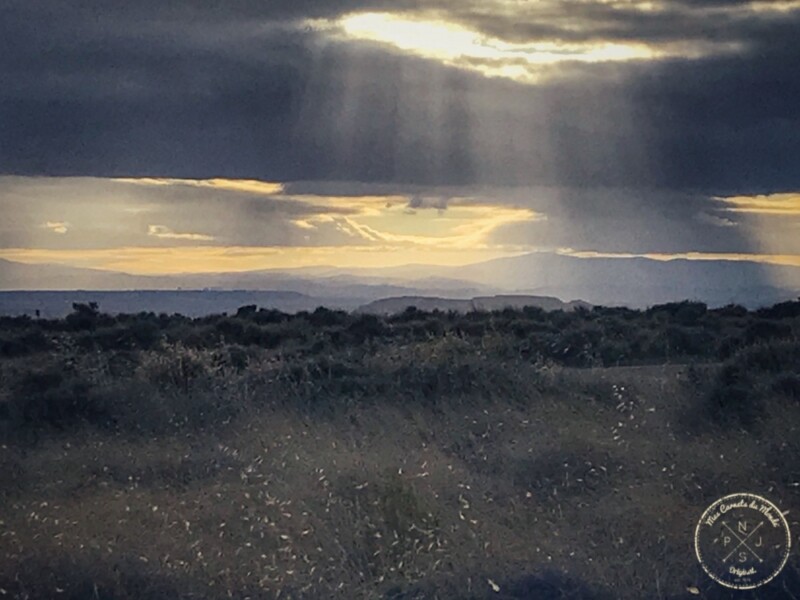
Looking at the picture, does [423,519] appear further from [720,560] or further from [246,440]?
[246,440]

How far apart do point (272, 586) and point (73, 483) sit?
306 cm

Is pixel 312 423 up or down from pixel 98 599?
up

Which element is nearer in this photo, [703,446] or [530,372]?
[703,446]

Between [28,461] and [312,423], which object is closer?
[28,461]

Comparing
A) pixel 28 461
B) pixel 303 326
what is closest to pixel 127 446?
pixel 28 461

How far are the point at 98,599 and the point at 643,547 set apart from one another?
4293mm

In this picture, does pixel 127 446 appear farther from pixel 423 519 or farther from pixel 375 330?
pixel 375 330

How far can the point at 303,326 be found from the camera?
1224 inches

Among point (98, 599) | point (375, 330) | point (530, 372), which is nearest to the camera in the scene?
point (98, 599)

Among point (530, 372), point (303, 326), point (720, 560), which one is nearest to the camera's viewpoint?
point (720, 560)

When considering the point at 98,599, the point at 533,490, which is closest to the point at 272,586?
the point at 98,599

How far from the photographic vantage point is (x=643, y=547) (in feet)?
31.1

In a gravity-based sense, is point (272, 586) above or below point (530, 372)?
below

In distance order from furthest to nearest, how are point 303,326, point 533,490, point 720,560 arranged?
point 303,326 < point 533,490 < point 720,560
